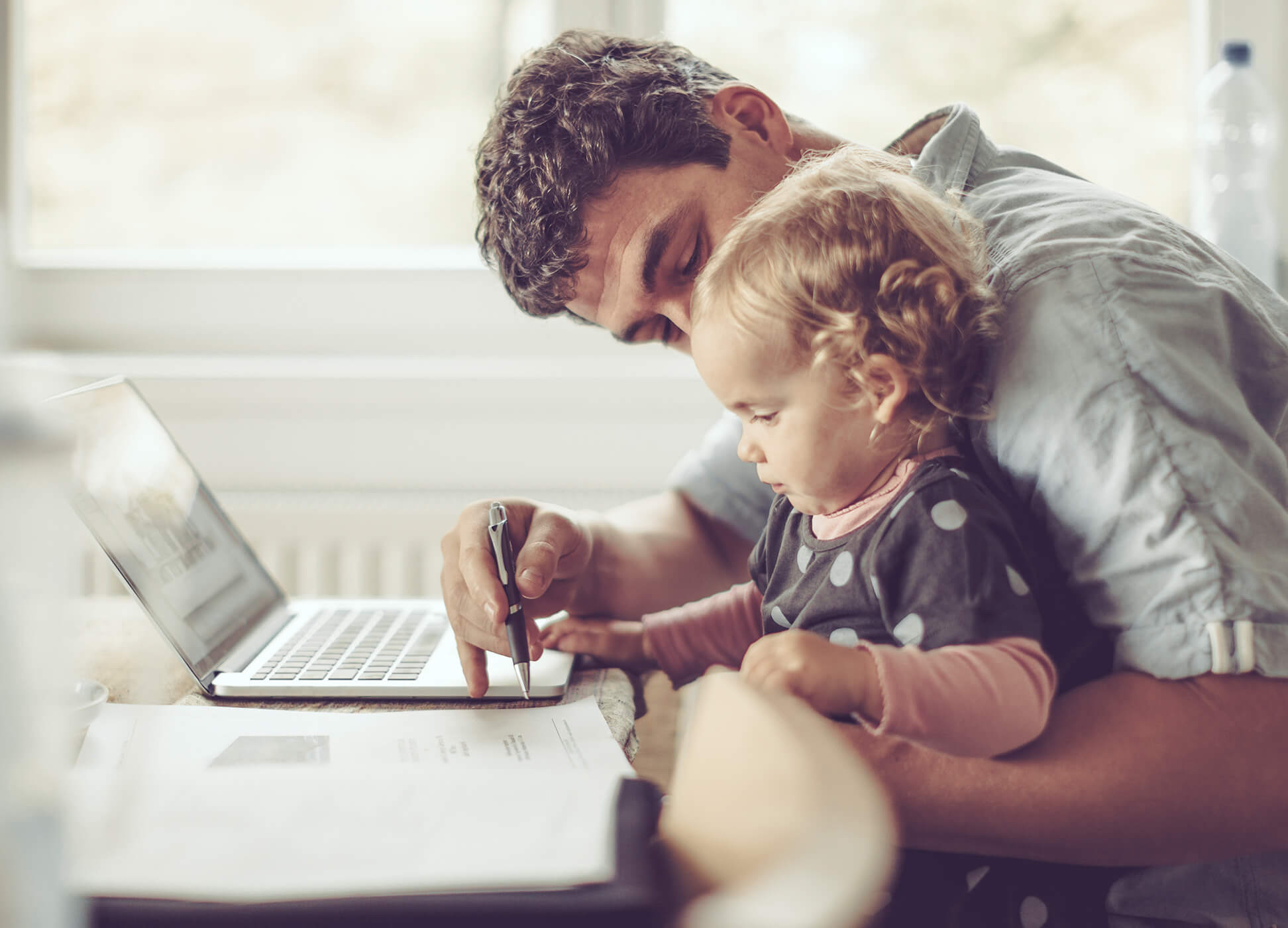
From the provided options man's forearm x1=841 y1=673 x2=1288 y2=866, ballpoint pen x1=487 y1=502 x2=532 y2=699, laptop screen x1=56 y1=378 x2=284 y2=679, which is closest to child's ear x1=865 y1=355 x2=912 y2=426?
man's forearm x1=841 y1=673 x2=1288 y2=866

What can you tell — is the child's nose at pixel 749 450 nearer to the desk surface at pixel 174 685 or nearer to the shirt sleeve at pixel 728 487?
the desk surface at pixel 174 685

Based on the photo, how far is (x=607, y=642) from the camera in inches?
37.7

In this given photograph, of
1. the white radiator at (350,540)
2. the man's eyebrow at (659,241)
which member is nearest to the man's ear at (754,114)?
the man's eyebrow at (659,241)

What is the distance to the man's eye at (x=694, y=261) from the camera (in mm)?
975

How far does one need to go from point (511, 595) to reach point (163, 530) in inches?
13.9

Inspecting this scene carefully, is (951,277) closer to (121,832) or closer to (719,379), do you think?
(719,379)

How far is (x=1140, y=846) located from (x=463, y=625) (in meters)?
0.53

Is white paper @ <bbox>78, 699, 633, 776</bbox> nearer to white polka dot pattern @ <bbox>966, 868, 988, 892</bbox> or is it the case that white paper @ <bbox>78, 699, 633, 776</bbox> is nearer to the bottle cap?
white polka dot pattern @ <bbox>966, 868, 988, 892</bbox>

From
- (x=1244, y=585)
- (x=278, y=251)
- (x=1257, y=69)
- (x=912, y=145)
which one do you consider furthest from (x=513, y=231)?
(x=1257, y=69)

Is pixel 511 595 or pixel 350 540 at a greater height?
pixel 511 595

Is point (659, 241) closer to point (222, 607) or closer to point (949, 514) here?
point (949, 514)

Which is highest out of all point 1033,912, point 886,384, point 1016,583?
point 886,384

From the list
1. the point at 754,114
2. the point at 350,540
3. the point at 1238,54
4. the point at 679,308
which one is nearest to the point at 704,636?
the point at 679,308

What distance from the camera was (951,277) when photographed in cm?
72
